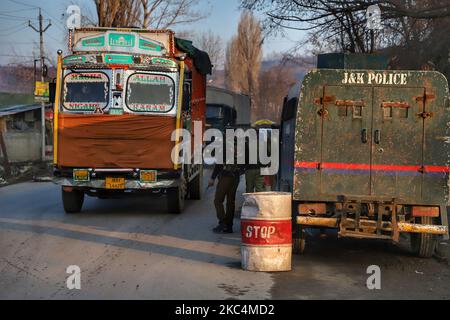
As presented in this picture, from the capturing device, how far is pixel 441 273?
8883 mm

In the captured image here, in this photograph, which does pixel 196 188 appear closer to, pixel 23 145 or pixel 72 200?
pixel 72 200

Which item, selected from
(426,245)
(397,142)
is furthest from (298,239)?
(397,142)

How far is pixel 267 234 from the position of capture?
28.0ft

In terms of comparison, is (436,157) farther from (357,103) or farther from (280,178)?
(280,178)

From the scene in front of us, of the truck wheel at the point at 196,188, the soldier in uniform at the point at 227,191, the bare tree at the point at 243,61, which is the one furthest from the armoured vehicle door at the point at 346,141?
the bare tree at the point at 243,61

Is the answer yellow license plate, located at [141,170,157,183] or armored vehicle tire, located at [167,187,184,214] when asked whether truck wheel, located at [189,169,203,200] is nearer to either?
armored vehicle tire, located at [167,187,184,214]

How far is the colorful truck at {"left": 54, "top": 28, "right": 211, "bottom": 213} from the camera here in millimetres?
13555

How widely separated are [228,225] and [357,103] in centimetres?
372

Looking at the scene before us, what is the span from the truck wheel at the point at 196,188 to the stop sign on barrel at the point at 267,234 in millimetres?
8170

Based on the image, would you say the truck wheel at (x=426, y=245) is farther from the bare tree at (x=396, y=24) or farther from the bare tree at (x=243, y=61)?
the bare tree at (x=243, y=61)

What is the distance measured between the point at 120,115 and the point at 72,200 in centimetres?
204

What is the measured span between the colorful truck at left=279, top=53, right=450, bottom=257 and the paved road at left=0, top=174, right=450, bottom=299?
0.81 m
